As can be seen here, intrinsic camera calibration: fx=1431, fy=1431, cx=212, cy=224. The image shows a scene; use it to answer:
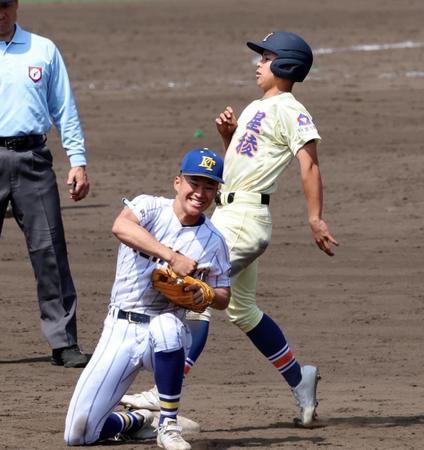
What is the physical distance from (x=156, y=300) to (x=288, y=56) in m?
1.46

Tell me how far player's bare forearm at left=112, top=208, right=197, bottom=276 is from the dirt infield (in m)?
0.86

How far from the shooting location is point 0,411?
6.97 m

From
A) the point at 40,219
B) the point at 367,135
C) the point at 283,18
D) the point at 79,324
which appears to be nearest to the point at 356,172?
the point at 367,135

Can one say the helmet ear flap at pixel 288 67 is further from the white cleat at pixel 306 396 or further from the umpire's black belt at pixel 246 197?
the white cleat at pixel 306 396

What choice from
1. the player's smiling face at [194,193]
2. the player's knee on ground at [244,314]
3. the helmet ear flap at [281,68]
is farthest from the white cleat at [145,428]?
the helmet ear flap at [281,68]

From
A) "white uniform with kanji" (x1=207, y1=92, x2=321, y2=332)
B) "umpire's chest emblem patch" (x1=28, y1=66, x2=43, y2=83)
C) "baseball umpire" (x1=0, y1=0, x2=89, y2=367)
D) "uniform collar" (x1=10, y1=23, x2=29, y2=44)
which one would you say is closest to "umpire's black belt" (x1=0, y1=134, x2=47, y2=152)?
"baseball umpire" (x1=0, y1=0, x2=89, y2=367)

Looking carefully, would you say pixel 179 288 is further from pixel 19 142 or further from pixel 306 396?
pixel 19 142

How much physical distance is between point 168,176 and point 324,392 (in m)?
6.52

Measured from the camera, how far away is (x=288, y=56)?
271 inches

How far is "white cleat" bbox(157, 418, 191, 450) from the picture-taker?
19.6ft

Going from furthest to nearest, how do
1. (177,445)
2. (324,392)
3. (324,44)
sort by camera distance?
1. (324,44)
2. (324,392)
3. (177,445)

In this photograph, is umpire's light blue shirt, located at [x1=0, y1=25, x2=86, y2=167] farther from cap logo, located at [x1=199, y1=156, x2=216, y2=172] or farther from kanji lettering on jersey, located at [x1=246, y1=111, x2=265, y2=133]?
cap logo, located at [x1=199, y1=156, x2=216, y2=172]

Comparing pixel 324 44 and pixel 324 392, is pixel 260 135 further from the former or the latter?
pixel 324 44

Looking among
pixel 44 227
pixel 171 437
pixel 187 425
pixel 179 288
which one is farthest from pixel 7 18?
pixel 171 437
